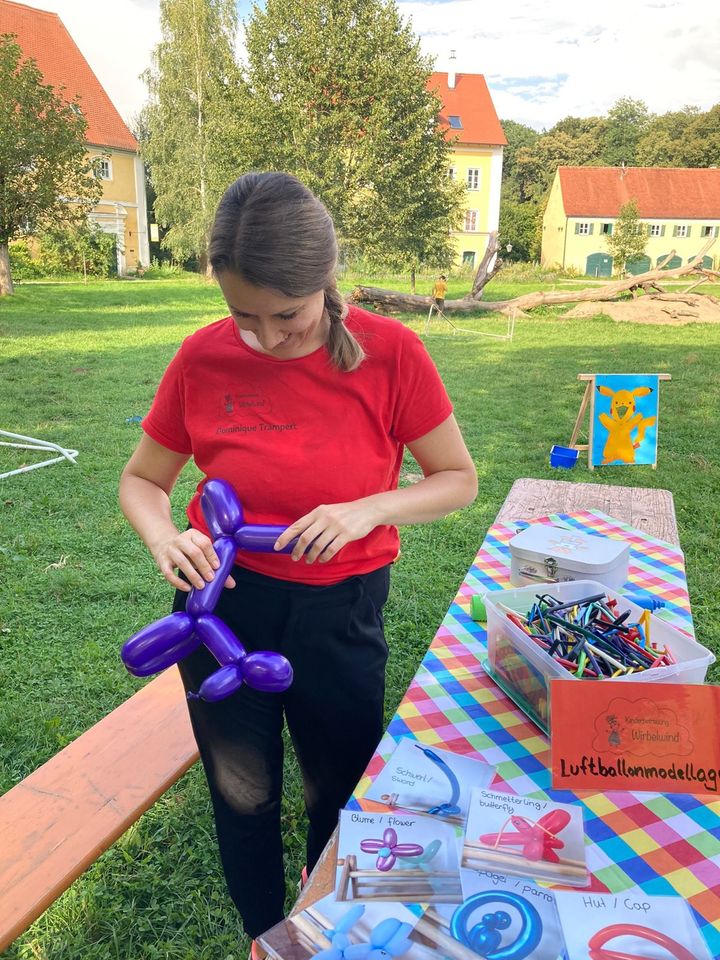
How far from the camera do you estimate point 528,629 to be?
1530 millimetres

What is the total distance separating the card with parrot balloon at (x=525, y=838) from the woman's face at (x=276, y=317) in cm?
84

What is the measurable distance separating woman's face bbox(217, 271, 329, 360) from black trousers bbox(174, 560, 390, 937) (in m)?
0.43

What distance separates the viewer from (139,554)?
4.07m

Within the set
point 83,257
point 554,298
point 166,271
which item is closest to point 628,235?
point 554,298

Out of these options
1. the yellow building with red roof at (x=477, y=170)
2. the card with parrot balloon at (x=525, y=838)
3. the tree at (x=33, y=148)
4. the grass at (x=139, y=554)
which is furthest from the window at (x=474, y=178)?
the card with parrot balloon at (x=525, y=838)

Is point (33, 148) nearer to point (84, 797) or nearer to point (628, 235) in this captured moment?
point (84, 797)

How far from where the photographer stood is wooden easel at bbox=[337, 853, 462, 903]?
1.04 m

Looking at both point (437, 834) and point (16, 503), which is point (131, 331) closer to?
point (16, 503)

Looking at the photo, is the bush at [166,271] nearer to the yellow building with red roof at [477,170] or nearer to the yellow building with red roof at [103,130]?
the yellow building with red roof at [103,130]

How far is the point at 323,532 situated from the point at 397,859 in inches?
20.1

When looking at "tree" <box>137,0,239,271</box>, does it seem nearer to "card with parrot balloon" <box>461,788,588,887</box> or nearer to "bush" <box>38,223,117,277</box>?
"bush" <box>38,223,117,277</box>

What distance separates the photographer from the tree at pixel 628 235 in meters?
27.9

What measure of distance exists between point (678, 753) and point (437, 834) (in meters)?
0.45

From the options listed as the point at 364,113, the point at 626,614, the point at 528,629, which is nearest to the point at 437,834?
the point at 528,629
